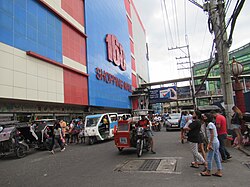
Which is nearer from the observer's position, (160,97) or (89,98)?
(89,98)

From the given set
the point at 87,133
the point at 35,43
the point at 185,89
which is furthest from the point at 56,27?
the point at 185,89

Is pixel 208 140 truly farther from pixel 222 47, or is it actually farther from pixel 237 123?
pixel 222 47

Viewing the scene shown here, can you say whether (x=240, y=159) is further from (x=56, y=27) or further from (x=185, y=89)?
(x=185, y=89)

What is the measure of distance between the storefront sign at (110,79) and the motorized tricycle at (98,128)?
Answer: 11.8 meters

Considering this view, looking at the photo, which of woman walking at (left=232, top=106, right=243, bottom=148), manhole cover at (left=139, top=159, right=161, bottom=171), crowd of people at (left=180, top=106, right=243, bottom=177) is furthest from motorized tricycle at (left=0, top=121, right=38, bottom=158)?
woman walking at (left=232, top=106, right=243, bottom=148)

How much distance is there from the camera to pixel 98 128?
14.2m

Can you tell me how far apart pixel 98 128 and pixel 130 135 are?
529 cm

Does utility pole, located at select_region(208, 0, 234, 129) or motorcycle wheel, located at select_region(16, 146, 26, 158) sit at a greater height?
utility pole, located at select_region(208, 0, 234, 129)

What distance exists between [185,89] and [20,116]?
162 feet

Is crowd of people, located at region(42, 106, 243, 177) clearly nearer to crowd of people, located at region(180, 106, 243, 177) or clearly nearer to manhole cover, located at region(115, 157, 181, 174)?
crowd of people, located at region(180, 106, 243, 177)

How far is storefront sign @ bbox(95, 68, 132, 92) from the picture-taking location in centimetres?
2665

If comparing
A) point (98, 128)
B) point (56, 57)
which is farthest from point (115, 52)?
point (98, 128)

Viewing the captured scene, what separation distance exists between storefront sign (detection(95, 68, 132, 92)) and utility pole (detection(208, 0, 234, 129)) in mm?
17273

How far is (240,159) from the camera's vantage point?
23.4 feet
